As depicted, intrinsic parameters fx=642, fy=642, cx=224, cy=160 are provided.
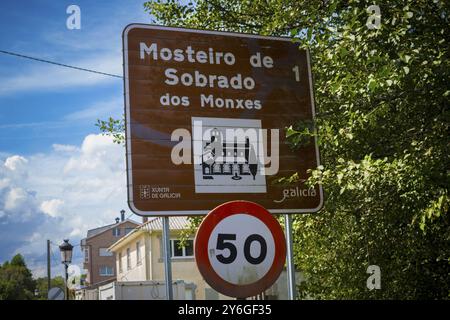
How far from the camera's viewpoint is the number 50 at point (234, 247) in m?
4.79

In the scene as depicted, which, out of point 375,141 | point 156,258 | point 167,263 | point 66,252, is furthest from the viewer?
point 156,258

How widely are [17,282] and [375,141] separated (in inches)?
3486

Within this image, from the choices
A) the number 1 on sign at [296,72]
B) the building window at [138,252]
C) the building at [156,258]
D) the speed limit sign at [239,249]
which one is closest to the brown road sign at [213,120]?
the number 1 on sign at [296,72]

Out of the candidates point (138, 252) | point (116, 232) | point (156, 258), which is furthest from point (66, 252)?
point (116, 232)

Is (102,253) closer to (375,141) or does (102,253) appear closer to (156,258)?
(156,258)

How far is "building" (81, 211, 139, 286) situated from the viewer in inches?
3765

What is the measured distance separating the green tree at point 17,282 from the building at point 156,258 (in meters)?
32.9

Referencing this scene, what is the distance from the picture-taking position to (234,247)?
4.86 meters

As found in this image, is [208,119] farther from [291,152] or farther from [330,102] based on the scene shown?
[330,102]

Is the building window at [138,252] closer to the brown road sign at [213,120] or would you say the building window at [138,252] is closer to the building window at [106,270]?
the brown road sign at [213,120]

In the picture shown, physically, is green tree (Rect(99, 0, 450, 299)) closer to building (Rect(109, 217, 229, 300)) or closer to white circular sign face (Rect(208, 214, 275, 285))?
white circular sign face (Rect(208, 214, 275, 285))

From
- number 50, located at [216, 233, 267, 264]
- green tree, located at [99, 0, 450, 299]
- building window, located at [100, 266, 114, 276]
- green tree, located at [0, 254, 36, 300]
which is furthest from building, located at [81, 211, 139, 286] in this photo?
number 50, located at [216, 233, 267, 264]

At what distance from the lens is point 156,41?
21.1 ft
